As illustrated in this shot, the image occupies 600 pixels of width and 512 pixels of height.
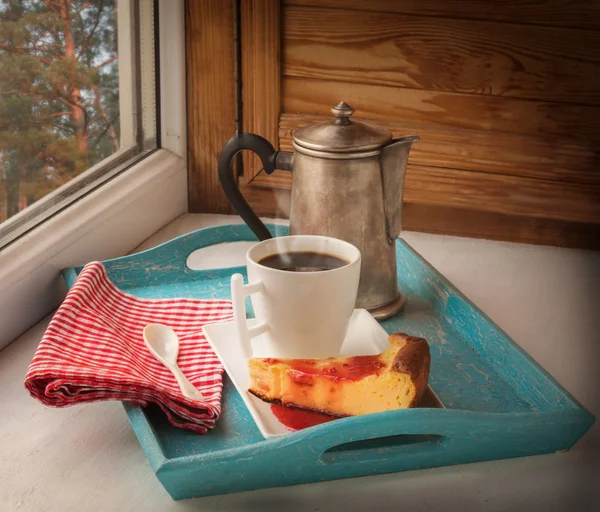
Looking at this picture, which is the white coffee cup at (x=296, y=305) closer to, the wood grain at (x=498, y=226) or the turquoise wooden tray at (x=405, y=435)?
the turquoise wooden tray at (x=405, y=435)

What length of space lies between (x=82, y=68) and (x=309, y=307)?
474 mm

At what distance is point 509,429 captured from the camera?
0.50 meters

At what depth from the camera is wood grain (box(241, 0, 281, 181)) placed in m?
0.95

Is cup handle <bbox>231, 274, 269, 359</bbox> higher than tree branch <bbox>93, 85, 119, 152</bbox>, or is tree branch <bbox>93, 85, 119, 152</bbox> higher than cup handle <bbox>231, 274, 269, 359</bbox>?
tree branch <bbox>93, 85, 119, 152</bbox>

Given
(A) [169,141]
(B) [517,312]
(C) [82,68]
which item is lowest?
(B) [517,312]

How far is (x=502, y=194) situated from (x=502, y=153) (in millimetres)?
52

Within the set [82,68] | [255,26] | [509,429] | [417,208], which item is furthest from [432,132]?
[509,429]

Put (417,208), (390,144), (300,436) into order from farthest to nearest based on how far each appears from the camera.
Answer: (417,208) → (390,144) → (300,436)

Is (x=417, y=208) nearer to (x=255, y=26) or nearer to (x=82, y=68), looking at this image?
(x=255, y=26)

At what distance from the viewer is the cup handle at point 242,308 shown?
1.83 feet

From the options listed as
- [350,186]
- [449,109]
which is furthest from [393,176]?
[449,109]

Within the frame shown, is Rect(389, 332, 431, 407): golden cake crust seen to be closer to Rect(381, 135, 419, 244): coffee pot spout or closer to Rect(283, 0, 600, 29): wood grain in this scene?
Rect(381, 135, 419, 244): coffee pot spout

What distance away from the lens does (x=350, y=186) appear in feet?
2.21

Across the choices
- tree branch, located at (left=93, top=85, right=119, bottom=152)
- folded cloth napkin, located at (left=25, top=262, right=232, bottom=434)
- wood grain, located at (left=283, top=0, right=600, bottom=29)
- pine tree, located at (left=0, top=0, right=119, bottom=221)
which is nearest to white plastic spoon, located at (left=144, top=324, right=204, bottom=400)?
folded cloth napkin, located at (left=25, top=262, right=232, bottom=434)
